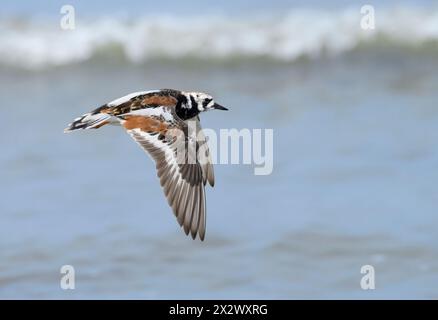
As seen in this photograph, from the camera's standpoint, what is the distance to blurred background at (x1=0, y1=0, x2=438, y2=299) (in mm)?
4941

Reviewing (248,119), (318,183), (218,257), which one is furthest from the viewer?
(248,119)

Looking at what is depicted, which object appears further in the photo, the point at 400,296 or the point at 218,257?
the point at 218,257

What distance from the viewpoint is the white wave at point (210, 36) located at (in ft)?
26.6

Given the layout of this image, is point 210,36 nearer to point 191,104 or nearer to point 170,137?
point 191,104

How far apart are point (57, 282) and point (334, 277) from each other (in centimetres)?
120

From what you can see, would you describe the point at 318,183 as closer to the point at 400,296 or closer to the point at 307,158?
the point at 307,158

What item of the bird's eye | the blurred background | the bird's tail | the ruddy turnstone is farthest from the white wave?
the bird's tail

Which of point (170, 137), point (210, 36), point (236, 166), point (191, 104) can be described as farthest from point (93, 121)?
point (210, 36)

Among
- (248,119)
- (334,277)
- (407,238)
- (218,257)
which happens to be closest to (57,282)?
(218,257)

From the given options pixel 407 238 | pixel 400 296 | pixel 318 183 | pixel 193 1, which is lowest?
pixel 400 296

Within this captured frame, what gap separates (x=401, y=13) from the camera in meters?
8.25

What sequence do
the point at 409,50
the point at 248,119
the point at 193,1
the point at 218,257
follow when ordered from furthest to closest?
the point at 193,1
the point at 409,50
the point at 248,119
the point at 218,257

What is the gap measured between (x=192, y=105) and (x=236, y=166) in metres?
1.34

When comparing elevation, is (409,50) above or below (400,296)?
above
